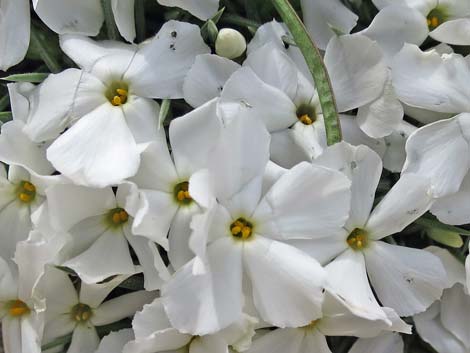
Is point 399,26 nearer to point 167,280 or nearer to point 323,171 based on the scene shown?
point 323,171

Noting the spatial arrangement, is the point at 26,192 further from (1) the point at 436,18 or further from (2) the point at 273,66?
(1) the point at 436,18

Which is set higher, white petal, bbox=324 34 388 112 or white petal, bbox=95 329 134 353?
white petal, bbox=324 34 388 112

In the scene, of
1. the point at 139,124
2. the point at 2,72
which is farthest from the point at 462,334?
the point at 2,72

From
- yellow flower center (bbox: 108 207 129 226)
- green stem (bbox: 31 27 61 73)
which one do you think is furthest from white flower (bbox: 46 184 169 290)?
green stem (bbox: 31 27 61 73)

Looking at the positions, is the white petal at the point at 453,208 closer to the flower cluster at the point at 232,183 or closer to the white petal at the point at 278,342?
the flower cluster at the point at 232,183

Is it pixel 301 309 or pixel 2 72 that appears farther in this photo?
pixel 2 72

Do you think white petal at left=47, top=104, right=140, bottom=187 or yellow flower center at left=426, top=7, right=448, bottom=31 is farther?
yellow flower center at left=426, top=7, right=448, bottom=31

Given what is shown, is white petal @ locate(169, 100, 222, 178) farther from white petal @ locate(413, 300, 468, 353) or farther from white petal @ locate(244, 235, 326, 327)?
white petal @ locate(413, 300, 468, 353)
